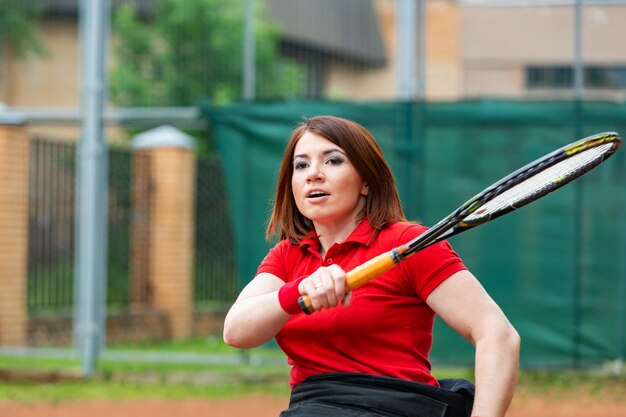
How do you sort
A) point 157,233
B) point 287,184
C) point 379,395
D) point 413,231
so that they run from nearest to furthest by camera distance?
point 379,395 → point 413,231 → point 287,184 → point 157,233

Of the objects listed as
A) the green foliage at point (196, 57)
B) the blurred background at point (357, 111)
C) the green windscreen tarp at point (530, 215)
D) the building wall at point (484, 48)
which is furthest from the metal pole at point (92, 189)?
the green windscreen tarp at point (530, 215)

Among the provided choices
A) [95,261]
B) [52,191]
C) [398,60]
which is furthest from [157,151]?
[398,60]

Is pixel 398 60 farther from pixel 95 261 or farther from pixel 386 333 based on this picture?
pixel 386 333

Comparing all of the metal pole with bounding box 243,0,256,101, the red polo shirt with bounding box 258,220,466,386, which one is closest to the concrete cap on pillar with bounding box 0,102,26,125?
the metal pole with bounding box 243,0,256,101

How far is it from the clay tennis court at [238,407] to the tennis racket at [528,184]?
15.3ft

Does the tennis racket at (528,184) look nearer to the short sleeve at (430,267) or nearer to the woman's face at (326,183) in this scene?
the short sleeve at (430,267)

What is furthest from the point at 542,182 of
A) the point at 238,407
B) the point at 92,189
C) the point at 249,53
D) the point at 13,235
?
the point at 13,235

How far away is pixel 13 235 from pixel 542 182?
8447 mm

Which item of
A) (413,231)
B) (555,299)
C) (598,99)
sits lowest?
(555,299)

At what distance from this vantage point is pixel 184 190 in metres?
12.2

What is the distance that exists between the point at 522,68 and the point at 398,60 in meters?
1.04

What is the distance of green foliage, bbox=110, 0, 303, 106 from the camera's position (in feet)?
29.6

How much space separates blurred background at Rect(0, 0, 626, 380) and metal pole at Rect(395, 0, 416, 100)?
0.02m

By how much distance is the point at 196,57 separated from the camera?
9.16 m
